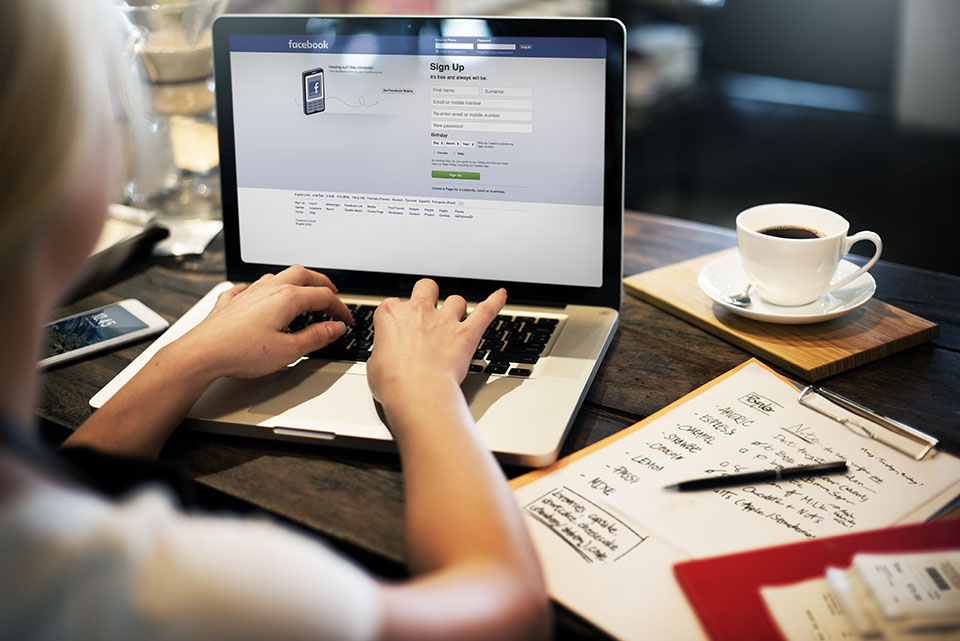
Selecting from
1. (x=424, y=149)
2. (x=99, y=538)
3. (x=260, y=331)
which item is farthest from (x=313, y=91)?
(x=99, y=538)

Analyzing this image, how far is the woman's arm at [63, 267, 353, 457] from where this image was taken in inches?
31.1

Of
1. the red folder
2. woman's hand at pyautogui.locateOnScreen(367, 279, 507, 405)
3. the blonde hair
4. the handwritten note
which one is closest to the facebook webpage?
woman's hand at pyautogui.locateOnScreen(367, 279, 507, 405)

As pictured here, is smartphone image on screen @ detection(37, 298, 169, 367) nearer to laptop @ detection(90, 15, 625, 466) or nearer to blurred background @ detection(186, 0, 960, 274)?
laptop @ detection(90, 15, 625, 466)

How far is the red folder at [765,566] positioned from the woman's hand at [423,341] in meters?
0.27

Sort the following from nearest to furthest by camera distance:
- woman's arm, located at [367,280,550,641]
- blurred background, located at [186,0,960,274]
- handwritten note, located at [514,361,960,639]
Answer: woman's arm, located at [367,280,550,641] < handwritten note, located at [514,361,960,639] < blurred background, located at [186,0,960,274]

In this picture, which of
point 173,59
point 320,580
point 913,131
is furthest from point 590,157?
point 913,131

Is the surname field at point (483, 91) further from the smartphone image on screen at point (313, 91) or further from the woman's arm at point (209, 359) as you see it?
the woman's arm at point (209, 359)

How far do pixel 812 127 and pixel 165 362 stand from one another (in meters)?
3.94

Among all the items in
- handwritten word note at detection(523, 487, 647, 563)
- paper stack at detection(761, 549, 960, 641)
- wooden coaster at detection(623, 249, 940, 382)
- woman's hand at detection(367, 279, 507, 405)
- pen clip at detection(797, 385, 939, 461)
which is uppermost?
woman's hand at detection(367, 279, 507, 405)

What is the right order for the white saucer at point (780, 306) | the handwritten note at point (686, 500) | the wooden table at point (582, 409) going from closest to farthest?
the handwritten note at point (686, 500) < the wooden table at point (582, 409) < the white saucer at point (780, 306)

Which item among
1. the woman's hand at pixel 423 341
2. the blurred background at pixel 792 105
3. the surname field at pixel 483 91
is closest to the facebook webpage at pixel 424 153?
the surname field at pixel 483 91

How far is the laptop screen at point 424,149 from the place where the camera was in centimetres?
93

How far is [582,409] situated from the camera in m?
0.86

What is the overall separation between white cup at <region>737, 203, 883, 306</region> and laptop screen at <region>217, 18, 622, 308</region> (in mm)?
181
